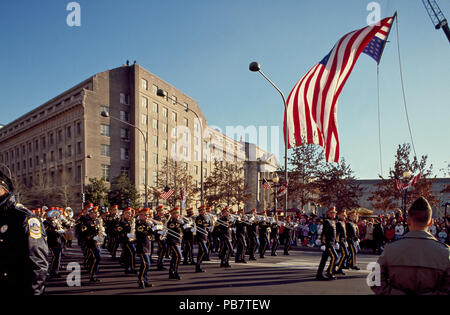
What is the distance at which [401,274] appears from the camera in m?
2.95

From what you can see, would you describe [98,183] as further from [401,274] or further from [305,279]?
[401,274]

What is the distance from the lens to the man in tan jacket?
2871 millimetres

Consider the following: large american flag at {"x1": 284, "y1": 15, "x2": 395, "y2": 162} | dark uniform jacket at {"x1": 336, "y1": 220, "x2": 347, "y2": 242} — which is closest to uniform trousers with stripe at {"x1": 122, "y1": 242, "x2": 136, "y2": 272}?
dark uniform jacket at {"x1": 336, "y1": 220, "x2": 347, "y2": 242}

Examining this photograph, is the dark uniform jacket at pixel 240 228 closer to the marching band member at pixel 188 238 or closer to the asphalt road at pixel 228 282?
the asphalt road at pixel 228 282

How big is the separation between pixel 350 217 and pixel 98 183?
1502 inches

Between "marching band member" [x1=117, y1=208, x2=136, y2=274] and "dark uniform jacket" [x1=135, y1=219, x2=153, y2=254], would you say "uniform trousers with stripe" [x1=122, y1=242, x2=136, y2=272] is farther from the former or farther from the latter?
"dark uniform jacket" [x1=135, y1=219, x2=153, y2=254]

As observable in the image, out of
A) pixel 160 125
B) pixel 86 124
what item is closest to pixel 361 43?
pixel 86 124

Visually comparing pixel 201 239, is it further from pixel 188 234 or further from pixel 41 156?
pixel 41 156

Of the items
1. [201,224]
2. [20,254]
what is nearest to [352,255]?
[201,224]

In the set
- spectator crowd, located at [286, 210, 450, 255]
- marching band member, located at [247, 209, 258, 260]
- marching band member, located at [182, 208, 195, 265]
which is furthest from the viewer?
spectator crowd, located at [286, 210, 450, 255]

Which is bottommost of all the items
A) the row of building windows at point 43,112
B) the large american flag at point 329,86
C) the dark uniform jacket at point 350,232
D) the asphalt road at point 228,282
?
the asphalt road at point 228,282

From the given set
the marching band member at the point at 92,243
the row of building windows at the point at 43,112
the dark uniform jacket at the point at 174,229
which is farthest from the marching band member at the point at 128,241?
the row of building windows at the point at 43,112

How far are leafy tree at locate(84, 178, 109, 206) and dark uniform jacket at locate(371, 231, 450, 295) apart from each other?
4266 centimetres

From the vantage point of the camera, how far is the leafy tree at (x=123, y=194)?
1796 inches
